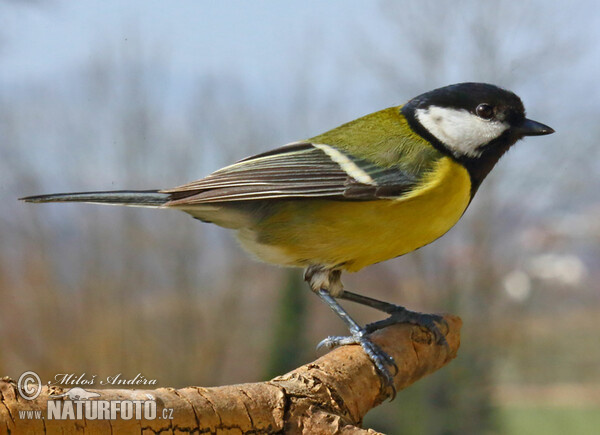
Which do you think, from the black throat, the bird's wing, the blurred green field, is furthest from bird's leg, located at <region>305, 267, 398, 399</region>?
the blurred green field

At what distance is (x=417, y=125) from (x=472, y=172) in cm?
13

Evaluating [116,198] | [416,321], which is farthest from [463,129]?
[116,198]

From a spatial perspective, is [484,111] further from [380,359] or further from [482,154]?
[380,359]

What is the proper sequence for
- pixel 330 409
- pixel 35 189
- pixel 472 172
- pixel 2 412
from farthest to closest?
1. pixel 35 189
2. pixel 472 172
3. pixel 330 409
4. pixel 2 412

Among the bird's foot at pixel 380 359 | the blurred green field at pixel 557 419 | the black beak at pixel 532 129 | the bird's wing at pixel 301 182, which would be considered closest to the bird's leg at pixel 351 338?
the bird's foot at pixel 380 359

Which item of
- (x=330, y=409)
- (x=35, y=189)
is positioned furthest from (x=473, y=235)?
(x=330, y=409)

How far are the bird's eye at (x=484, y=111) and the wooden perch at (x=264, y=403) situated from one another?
425mm

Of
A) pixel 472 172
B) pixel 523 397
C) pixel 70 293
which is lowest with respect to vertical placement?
pixel 523 397

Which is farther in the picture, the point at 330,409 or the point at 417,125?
the point at 417,125

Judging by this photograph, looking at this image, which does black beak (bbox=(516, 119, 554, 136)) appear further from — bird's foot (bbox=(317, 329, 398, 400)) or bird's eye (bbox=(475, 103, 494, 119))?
bird's foot (bbox=(317, 329, 398, 400))

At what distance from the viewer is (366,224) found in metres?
1.07

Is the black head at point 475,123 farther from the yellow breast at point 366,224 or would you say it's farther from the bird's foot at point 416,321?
the bird's foot at point 416,321

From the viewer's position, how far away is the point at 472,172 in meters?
1.15

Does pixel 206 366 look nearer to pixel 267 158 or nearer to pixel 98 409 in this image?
pixel 267 158
